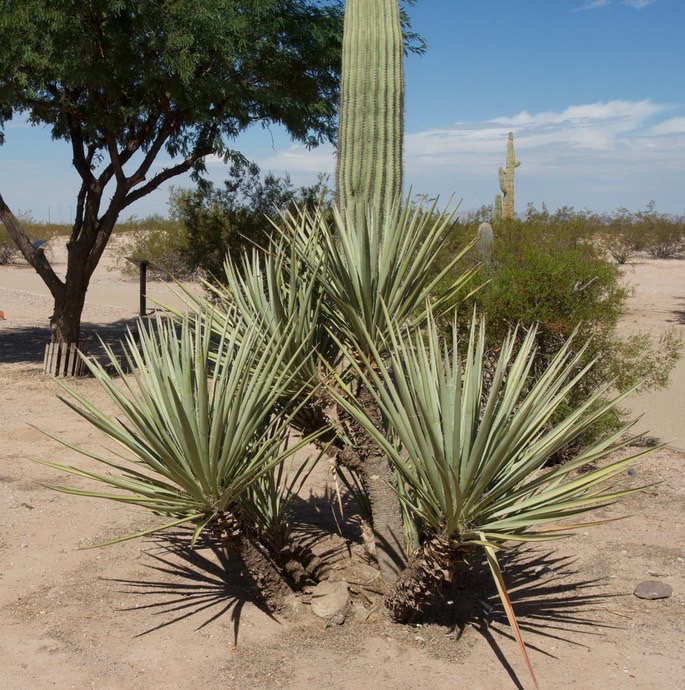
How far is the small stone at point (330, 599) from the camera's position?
406 cm

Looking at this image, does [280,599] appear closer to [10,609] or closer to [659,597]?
[10,609]

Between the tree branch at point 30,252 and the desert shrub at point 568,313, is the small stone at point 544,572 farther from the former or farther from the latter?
the tree branch at point 30,252

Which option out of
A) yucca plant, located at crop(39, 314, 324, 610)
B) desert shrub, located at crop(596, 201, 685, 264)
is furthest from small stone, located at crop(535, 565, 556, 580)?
desert shrub, located at crop(596, 201, 685, 264)

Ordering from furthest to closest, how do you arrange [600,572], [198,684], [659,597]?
[600,572] → [659,597] → [198,684]

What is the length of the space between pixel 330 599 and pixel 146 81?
6.69 metres

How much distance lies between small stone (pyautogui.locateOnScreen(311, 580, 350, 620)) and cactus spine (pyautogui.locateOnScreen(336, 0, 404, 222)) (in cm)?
183

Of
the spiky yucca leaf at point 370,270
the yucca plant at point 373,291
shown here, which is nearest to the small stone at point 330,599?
the yucca plant at point 373,291

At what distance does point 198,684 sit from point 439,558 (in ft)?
3.65

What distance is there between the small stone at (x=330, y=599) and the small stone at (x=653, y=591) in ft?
4.86

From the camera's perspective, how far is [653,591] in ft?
14.2

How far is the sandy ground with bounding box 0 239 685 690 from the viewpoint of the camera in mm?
3582

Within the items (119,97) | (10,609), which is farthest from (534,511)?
(119,97)

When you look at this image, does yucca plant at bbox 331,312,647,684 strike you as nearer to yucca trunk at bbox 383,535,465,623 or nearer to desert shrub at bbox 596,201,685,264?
yucca trunk at bbox 383,535,465,623

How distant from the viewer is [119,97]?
9.44 metres
